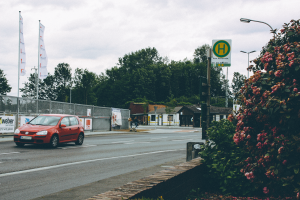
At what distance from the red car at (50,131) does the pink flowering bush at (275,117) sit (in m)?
11.3

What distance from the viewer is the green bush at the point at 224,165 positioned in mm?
5569

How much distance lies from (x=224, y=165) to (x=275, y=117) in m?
1.81

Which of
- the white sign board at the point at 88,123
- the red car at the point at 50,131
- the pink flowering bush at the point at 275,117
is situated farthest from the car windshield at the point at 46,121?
the white sign board at the point at 88,123

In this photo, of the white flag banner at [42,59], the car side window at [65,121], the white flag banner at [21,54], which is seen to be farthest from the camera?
the white flag banner at [42,59]

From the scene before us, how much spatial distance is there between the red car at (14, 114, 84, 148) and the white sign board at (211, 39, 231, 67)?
27.1 feet

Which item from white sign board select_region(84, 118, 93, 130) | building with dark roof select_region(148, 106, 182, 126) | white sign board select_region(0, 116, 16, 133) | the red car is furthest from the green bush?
building with dark roof select_region(148, 106, 182, 126)

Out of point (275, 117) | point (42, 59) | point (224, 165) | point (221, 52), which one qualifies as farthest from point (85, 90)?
point (275, 117)

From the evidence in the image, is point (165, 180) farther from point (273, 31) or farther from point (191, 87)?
point (191, 87)

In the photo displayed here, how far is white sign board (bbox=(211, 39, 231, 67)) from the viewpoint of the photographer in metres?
10.1

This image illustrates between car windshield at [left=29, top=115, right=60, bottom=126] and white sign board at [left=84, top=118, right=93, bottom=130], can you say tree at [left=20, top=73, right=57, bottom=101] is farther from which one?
car windshield at [left=29, top=115, right=60, bottom=126]

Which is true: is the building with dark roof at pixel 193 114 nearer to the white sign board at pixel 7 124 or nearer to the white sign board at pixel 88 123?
the white sign board at pixel 88 123

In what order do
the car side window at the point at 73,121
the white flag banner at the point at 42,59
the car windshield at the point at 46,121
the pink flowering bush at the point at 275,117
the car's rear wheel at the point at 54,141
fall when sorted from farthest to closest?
1. the white flag banner at the point at 42,59
2. the car side window at the point at 73,121
3. the car windshield at the point at 46,121
4. the car's rear wheel at the point at 54,141
5. the pink flowering bush at the point at 275,117

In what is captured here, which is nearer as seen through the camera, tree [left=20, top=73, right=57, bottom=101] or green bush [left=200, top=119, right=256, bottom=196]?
green bush [left=200, top=119, right=256, bottom=196]

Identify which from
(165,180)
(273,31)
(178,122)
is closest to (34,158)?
(165,180)
